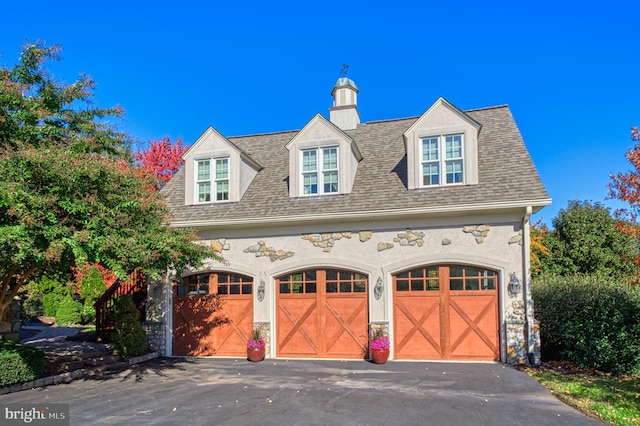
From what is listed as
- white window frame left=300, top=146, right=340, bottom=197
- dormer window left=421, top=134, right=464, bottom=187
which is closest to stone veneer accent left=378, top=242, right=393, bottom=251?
dormer window left=421, top=134, right=464, bottom=187

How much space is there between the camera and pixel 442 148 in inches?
515

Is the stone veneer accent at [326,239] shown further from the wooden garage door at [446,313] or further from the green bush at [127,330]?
the green bush at [127,330]

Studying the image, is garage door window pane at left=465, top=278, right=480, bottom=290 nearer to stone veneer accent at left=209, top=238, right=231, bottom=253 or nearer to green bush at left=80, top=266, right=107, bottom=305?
stone veneer accent at left=209, top=238, right=231, bottom=253

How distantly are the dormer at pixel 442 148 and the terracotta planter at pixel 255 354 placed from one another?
19.6ft

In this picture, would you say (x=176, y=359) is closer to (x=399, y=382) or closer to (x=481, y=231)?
(x=399, y=382)

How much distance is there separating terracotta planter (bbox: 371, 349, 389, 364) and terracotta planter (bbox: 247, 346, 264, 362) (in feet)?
9.83

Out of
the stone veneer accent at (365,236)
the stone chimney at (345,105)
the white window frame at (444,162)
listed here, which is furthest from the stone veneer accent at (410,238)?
the stone chimney at (345,105)

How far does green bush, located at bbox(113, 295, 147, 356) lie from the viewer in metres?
13.0

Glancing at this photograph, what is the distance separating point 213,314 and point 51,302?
608 inches

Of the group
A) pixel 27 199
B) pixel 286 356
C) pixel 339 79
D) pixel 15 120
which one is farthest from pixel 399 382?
pixel 339 79

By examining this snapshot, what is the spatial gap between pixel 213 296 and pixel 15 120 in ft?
22.7

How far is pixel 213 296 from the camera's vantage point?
14.3m

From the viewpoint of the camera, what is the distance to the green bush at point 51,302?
25156mm


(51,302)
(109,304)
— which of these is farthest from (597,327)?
(51,302)
